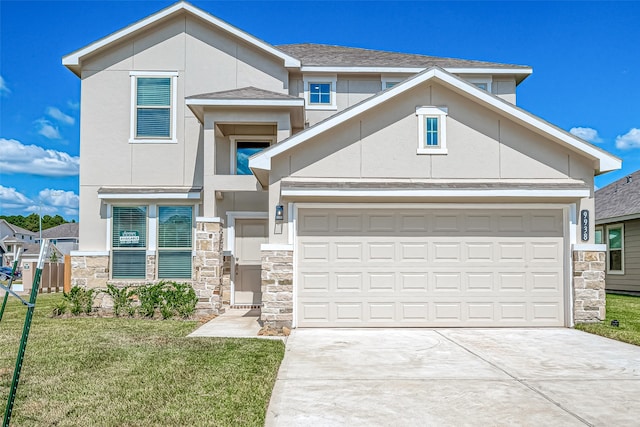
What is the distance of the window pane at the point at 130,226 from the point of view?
14.1 metres

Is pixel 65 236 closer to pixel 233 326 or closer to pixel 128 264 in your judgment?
pixel 128 264

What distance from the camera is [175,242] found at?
14.1 meters

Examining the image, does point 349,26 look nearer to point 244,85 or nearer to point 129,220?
point 244,85

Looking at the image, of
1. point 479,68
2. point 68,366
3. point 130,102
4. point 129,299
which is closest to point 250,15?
point 130,102

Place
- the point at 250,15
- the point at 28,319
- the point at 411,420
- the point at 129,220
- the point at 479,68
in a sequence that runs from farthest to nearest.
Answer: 1. the point at 250,15
2. the point at 479,68
3. the point at 129,220
4. the point at 411,420
5. the point at 28,319

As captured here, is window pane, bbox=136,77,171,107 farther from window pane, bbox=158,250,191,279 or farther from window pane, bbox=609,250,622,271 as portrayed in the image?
window pane, bbox=609,250,622,271

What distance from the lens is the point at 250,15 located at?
17.9m

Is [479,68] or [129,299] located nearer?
[129,299]

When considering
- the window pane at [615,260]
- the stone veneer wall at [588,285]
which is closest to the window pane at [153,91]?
the stone veneer wall at [588,285]

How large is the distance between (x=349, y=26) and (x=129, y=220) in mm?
10581

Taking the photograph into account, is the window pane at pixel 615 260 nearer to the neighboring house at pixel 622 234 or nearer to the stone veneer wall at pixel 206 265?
the neighboring house at pixel 622 234

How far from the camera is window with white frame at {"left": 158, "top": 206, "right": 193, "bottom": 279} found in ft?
46.0

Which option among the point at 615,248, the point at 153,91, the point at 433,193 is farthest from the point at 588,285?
the point at 615,248

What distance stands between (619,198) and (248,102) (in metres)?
15.7
